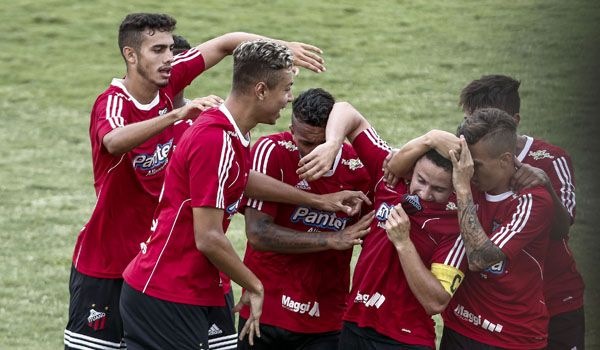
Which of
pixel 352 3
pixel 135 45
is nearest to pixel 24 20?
pixel 352 3

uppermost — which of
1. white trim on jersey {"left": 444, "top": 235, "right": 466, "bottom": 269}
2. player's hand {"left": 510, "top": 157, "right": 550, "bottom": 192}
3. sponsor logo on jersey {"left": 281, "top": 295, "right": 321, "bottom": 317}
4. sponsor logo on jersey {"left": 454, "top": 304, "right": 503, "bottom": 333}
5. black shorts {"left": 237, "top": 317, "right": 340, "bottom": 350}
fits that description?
player's hand {"left": 510, "top": 157, "right": 550, "bottom": 192}

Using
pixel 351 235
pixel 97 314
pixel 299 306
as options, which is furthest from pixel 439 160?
pixel 97 314

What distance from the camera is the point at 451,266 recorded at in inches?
166

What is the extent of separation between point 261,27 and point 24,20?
3742 millimetres

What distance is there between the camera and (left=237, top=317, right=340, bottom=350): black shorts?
505cm

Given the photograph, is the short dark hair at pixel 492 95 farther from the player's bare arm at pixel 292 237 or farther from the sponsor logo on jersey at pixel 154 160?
the sponsor logo on jersey at pixel 154 160

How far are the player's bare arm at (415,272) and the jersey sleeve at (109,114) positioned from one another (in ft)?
5.06

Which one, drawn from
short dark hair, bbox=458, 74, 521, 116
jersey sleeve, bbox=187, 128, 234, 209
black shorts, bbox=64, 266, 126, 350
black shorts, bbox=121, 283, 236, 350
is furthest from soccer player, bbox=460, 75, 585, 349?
black shorts, bbox=64, 266, 126, 350

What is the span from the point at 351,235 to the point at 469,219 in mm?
880

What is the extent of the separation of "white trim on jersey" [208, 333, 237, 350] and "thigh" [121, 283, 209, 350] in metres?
0.81

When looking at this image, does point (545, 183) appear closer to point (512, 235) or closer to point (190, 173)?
point (512, 235)

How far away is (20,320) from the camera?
7742 mm

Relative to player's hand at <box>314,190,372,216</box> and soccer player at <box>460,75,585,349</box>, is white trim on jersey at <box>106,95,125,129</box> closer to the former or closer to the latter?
player's hand at <box>314,190,372,216</box>

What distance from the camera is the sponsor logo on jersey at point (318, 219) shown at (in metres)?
4.98
